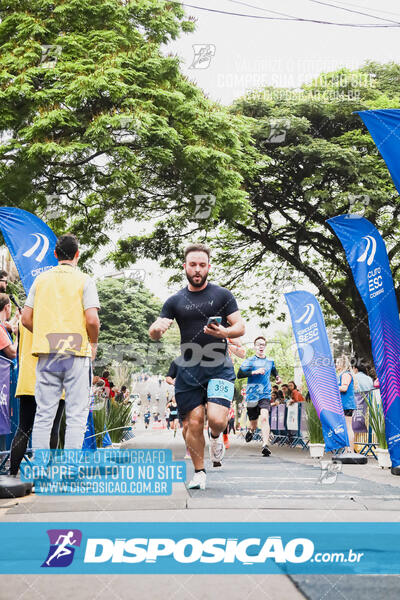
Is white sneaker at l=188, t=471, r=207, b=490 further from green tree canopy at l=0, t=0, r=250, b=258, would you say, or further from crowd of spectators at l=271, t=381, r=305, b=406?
crowd of spectators at l=271, t=381, r=305, b=406

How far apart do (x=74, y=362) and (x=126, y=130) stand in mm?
10198

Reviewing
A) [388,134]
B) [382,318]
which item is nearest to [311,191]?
[382,318]

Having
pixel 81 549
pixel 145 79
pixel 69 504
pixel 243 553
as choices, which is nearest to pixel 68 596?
pixel 81 549

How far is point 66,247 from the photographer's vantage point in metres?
5.54

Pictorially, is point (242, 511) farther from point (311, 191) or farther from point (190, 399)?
point (311, 191)

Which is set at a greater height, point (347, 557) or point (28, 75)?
point (28, 75)

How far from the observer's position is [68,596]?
8.28 ft

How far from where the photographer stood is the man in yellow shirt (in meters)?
5.27

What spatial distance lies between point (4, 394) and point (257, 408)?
6507 millimetres

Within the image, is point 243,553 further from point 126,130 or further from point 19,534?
point 126,130

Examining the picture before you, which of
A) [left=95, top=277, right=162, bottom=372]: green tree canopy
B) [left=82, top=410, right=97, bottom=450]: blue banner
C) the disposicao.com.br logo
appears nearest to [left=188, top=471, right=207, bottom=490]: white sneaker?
[left=82, top=410, right=97, bottom=450]: blue banner

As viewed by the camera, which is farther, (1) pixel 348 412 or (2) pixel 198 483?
(1) pixel 348 412

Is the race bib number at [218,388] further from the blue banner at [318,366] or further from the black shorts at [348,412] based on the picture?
the black shorts at [348,412]

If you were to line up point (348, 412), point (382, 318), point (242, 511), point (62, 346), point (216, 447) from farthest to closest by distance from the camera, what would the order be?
point (348, 412), point (382, 318), point (216, 447), point (62, 346), point (242, 511)
